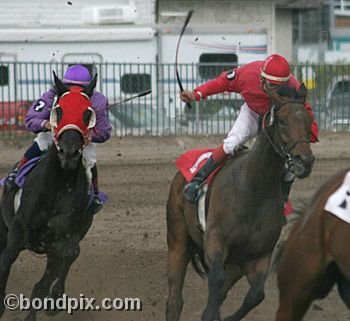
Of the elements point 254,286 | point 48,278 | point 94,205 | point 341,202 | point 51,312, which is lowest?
point 51,312

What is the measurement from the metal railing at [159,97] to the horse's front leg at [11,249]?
35.4ft

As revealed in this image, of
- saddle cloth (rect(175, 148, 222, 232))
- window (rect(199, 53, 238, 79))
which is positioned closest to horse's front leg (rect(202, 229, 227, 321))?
saddle cloth (rect(175, 148, 222, 232))

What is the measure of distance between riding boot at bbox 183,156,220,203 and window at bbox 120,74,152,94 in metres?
11.5

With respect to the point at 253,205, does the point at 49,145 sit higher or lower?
higher

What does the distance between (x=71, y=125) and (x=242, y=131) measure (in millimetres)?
1267

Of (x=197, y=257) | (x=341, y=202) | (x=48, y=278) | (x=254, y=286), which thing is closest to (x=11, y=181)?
(x=48, y=278)

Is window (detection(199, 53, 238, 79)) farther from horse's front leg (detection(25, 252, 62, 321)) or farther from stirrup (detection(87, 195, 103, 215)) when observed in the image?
horse's front leg (detection(25, 252, 62, 321))

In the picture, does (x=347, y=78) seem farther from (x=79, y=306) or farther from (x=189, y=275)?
(x=79, y=306)

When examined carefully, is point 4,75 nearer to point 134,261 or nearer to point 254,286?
point 134,261

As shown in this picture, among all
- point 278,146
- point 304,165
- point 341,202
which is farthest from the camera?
point 278,146

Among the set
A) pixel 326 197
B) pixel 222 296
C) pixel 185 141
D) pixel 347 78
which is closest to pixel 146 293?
pixel 222 296

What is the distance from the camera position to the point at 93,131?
7.39m

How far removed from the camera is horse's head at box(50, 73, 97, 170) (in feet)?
21.5

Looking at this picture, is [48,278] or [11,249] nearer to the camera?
[11,249]
